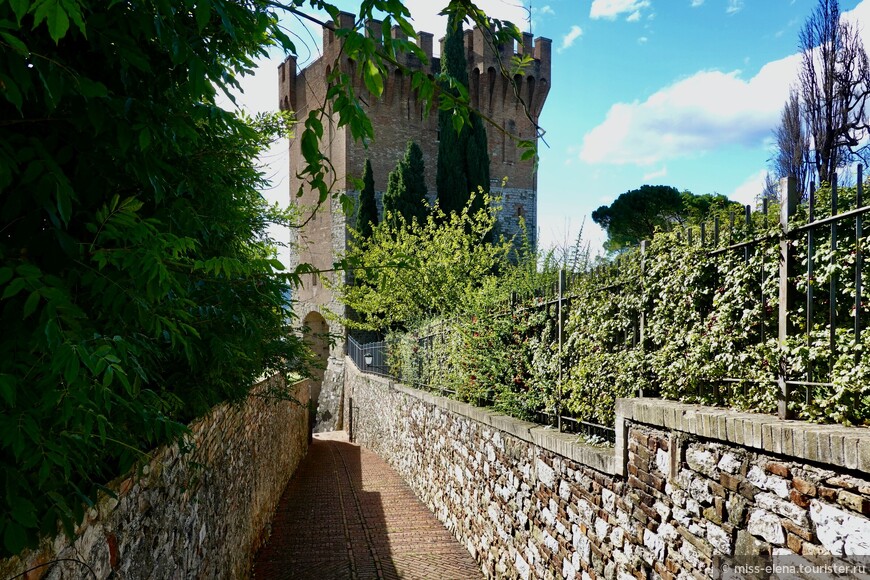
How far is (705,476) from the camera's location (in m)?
3.08

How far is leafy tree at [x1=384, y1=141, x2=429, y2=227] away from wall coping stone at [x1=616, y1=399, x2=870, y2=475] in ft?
70.2

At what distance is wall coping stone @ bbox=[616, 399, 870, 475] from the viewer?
224 cm

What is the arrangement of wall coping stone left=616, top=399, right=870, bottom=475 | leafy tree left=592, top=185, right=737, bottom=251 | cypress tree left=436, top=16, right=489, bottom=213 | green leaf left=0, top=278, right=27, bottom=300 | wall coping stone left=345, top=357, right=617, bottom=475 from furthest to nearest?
leafy tree left=592, top=185, right=737, bottom=251
cypress tree left=436, top=16, right=489, bottom=213
wall coping stone left=345, top=357, right=617, bottom=475
wall coping stone left=616, top=399, right=870, bottom=475
green leaf left=0, top=278, right=27, bottom=300

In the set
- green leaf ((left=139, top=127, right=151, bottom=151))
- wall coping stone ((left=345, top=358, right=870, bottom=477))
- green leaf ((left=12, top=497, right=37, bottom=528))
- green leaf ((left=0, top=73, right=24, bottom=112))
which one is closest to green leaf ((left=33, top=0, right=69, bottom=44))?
green leaf ((left=0, top=73, right=24, bottom=112))

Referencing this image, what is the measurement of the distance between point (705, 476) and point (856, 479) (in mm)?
907

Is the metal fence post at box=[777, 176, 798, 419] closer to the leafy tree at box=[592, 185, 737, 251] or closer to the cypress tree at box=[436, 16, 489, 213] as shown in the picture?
the cypress tree at box=[436, 16, 489, 213]

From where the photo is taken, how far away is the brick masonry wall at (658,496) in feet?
7.81

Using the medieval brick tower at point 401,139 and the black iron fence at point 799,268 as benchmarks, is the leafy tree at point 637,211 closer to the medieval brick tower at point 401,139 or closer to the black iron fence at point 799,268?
the medieval brick tower at point 401,139

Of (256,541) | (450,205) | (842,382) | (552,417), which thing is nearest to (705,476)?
(842,382)

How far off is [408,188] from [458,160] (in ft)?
8.05

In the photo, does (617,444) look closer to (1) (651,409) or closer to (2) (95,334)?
(1) (651,409)

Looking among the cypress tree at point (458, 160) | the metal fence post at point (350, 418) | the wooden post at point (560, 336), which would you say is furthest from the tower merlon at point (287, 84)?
the wooden post at point (560, 336)

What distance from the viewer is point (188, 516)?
13.9ft

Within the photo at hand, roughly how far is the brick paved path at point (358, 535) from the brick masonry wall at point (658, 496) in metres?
0.60
